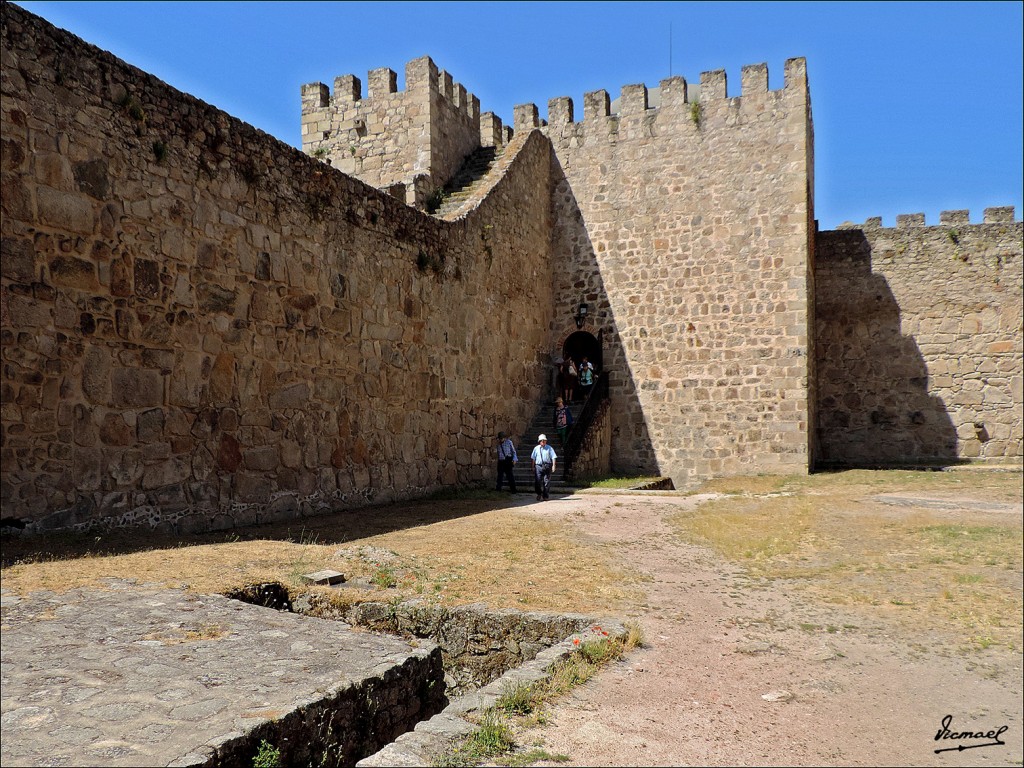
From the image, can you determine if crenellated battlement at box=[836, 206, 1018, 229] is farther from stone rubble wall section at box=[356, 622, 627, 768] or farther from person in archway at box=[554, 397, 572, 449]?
stone rubble wall section at box=[356, 622, 627, 768]

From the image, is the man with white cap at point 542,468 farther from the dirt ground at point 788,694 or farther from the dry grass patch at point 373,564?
the dirt ground at point 788,694

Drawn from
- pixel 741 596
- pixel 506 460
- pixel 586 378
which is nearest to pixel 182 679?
pixel 741 596

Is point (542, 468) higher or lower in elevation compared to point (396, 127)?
lower

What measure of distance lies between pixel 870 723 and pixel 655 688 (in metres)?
1.00

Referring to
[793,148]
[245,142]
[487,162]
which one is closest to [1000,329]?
[793,148]

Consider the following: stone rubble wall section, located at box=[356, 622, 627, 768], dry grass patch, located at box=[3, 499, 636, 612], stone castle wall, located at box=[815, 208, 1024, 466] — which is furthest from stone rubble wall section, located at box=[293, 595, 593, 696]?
stone castle wall, located at box=[815, 208, 1024, 466]

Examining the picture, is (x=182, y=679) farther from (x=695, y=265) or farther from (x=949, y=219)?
(x=949, y=219)

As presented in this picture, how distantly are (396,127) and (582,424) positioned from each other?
697 centimetres

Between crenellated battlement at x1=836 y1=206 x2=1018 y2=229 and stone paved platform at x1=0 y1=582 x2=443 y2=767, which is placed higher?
crenellated battlement at x1=836 y1=206 x2=1018 y2=229

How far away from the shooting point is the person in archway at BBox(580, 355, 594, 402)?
54.5ft

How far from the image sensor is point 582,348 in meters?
18.2

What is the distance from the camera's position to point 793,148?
50.9 ft

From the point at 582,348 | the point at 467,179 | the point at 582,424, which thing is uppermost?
the point at 467,179

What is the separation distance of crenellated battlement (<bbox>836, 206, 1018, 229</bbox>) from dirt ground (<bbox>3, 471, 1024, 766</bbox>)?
10.8 m
